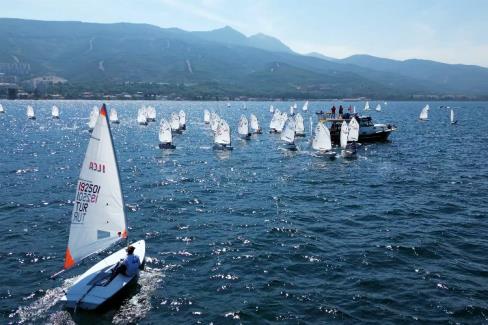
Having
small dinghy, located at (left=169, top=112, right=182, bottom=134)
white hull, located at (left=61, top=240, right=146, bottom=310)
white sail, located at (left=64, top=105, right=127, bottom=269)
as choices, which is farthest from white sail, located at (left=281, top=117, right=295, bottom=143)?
white hull, located at (left=61, top=240, right=146, bottom=310)

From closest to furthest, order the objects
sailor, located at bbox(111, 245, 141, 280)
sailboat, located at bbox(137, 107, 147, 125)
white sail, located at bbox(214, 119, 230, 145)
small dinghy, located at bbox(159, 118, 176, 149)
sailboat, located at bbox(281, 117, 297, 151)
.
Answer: sailor, located at bbox(111, 245, 141, 280)
white sail, located at bbox(214, 119, 230, 145)
sailboat, located at bbox(281, 117, 297, 151)
small dinghy, located at bbox(159, 118, 176, 149)
sailboat, located at bbox(137, 107, 147, 125)

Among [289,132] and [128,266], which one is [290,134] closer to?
[289,132]

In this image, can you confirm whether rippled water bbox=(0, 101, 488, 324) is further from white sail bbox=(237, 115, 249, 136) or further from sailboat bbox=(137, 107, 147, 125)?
sailboat bbox=(137, 107, 147, 125)

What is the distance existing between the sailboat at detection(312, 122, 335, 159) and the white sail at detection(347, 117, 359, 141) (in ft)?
41.5

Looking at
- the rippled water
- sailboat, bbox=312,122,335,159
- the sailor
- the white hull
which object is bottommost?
the rippled water

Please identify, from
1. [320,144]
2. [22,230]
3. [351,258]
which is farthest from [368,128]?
[22,230]

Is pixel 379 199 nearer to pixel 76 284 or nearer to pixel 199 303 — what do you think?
pixel 199 303

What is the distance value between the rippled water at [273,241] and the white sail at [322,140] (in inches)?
311

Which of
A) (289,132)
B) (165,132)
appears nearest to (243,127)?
(289,132)

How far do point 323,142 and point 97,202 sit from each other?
193 feet

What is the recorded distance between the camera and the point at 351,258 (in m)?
31.3

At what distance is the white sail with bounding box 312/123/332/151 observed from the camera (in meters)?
77.5

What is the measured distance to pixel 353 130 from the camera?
89188mm

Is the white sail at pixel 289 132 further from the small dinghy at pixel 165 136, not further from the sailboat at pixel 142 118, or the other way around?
the sailboat at pixel 142 118
